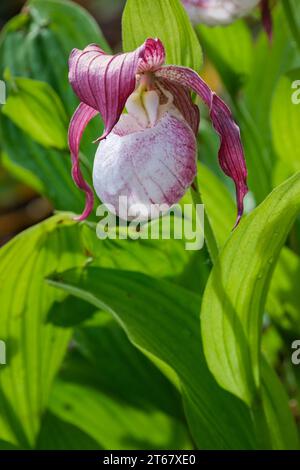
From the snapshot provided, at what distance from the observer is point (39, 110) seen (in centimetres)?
116

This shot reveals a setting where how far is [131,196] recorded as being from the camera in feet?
2.53

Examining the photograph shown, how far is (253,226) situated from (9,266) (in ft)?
1.24

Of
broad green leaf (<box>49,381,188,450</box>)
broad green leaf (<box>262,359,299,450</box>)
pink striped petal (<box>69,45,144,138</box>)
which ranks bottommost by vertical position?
broad green leaf (<box>49,381,188,450</box>)

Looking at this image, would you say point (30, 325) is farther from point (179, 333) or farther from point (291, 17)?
point (291, 17)

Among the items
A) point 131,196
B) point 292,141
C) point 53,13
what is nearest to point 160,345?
point 131,196

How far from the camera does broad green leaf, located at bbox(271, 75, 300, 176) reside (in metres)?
1.25

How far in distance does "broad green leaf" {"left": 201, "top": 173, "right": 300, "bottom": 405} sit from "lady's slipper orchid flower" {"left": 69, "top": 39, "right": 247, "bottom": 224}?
2.0 inches

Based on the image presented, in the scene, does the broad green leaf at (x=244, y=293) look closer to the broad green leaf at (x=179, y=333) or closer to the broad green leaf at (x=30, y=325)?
the broad green leaf at (x=179, y=333)

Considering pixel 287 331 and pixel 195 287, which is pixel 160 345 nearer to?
pixel 195 287

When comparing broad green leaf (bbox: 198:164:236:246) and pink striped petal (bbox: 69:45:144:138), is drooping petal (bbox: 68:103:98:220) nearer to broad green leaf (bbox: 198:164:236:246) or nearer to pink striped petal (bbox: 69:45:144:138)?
pink striped petal (bbox: 69:45:144:138)

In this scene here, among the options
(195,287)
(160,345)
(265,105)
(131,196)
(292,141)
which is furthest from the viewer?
(265,105)

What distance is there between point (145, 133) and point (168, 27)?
0.46 ft

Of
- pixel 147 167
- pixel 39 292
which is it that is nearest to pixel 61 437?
pixel 39 292

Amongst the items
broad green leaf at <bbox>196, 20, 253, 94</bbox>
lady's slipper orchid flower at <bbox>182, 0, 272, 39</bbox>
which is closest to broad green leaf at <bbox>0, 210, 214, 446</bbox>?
lady's slipper orchid flower at <bbox>182, 0, 272, 39</bbox>
